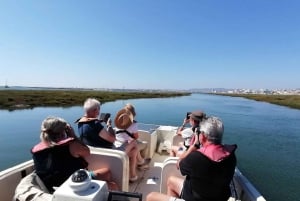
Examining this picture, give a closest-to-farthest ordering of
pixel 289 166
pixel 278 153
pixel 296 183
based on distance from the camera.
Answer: pixel 296 183, pixel 289 166, pixel 278 153

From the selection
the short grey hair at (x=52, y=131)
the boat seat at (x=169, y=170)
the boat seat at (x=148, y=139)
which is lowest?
the boat seat at (x=148, y=139)

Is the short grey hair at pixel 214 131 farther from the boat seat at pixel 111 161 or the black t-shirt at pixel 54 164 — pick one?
the black t-shirt at pixel 54 164

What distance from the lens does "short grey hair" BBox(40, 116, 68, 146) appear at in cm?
212

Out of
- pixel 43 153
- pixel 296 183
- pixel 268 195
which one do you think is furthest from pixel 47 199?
pixel 296 183

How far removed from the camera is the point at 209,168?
1.98 meters

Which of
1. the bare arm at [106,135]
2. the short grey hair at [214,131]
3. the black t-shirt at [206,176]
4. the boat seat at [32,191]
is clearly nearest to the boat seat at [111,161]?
the bare arm at [106,135]

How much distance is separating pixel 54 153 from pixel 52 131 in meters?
0.19

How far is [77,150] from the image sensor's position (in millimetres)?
2201

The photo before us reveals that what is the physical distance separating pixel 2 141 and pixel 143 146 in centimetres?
888

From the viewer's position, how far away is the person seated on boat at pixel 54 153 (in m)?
2.11

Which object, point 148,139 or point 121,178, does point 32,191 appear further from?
point 148,139

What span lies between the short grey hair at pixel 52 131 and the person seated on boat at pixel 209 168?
40.4 inches

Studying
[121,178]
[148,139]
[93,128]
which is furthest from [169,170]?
[148,139]

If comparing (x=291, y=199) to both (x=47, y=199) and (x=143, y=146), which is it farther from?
(x=47, y=199)
